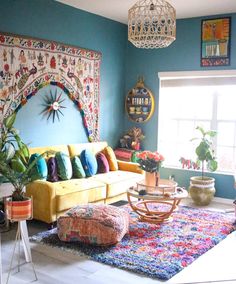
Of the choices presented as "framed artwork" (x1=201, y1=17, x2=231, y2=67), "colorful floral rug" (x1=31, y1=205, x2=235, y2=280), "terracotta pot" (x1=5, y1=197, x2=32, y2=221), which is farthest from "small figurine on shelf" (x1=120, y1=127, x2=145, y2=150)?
"terracotta pot" (x1=5, y1=197, x2=32, y2=221)

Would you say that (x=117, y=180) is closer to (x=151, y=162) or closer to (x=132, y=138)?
(x=151, y=162)

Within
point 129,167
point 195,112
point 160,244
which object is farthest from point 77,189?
point 195,112

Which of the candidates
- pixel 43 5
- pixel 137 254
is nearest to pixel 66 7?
pixel 43 5

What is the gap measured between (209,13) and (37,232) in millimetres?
4040

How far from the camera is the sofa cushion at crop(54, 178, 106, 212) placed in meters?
4.51

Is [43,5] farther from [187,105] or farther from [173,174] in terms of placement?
[173,174]

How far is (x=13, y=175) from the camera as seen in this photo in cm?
323

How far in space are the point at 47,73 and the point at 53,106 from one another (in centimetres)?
46

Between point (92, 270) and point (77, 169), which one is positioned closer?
point (92, 270)

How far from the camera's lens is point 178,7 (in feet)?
18.3

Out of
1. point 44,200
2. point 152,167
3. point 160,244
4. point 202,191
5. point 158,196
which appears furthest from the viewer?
point 202,191

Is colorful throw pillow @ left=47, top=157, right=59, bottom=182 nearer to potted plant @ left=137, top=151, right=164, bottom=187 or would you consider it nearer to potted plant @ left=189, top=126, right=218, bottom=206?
potted plant @ left=137, top=151, right=164, bottom=187

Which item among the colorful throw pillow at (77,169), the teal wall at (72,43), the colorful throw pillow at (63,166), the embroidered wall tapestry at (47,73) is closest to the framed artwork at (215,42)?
the teal wall at (72,43)

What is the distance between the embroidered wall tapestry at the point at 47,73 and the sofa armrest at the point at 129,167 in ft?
2.02
